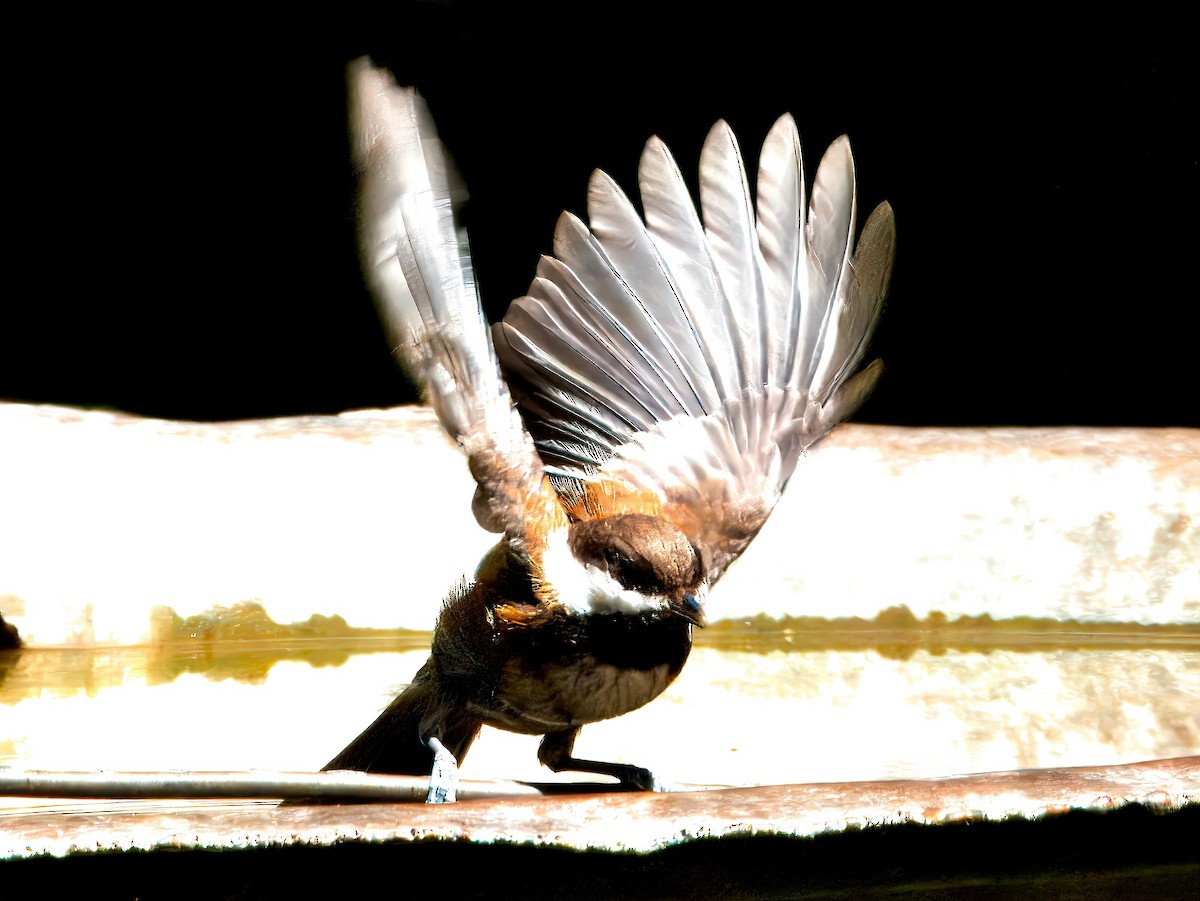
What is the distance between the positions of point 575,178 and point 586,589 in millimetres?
3336

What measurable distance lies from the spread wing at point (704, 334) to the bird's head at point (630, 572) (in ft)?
0.99

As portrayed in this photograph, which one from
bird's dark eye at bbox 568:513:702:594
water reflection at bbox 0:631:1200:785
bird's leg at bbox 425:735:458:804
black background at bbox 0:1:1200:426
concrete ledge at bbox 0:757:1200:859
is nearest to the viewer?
concrete ledge at bbox 0:757:1200:859

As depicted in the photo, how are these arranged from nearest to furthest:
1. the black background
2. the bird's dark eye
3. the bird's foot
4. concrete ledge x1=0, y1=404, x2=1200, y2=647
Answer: the bird's dark eye → the bird's foot → concrete ledge x1=0, y1=404, x2=1200, y2=647 → the black background

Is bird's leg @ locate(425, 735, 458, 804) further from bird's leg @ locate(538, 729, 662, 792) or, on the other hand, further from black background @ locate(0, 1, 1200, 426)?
black background @ locate(0, 1, 1200, 426)

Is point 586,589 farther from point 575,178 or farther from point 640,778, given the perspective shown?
point 575,178

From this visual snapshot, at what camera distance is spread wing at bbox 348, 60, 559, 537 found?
7.30 feet

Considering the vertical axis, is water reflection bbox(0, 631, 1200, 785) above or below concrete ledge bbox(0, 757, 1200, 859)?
below

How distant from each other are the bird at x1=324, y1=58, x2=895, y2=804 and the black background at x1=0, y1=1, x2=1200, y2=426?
7.69 ft

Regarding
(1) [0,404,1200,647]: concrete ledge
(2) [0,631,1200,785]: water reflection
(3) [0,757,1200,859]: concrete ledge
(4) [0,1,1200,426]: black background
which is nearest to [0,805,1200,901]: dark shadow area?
(3) [0,757,1200,859]: concrete ledge

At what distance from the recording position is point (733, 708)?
325 cm

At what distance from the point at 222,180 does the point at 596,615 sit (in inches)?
150

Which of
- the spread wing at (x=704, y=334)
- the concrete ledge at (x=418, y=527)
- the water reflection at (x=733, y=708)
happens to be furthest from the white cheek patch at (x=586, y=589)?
the concrete ledge at (x=418, y=527)

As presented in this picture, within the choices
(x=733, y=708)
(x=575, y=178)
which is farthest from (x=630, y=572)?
(x=575, y=178)

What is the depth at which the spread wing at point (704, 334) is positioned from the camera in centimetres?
260
